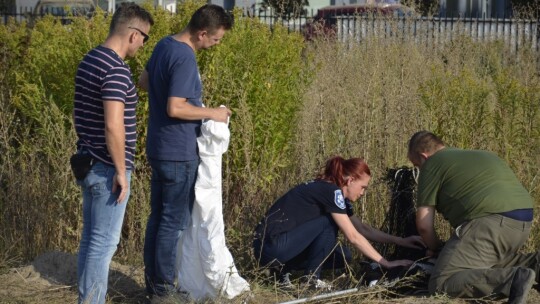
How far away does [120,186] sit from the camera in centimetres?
447

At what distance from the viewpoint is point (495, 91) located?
7266 mm

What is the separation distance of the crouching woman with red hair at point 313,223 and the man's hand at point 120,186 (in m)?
1.24

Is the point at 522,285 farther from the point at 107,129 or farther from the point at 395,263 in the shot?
the point at 107,129

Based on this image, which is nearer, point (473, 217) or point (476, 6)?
point (473, 217)

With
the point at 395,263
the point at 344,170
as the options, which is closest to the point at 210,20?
the point at 344,170

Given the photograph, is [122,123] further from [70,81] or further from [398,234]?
[70,81]

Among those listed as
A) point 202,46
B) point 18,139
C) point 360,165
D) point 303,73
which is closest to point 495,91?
point 303,73

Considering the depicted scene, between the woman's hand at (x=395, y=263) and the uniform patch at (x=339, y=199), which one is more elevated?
the uniform patch at (x=339, y=199)

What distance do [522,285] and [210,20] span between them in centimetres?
220

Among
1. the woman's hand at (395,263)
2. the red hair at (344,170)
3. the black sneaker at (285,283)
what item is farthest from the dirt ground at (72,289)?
the red hair at (344,170)

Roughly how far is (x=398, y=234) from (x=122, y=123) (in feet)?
7.41

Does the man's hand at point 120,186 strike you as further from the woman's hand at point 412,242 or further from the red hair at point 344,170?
the woman's hand at point 412,242

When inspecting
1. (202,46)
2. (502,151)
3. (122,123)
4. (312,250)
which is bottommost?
(312,250)

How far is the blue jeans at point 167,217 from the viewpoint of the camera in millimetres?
4906
